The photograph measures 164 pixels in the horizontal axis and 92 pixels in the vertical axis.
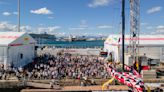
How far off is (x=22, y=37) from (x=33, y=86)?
1633 cm

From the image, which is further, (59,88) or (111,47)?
(111,47)

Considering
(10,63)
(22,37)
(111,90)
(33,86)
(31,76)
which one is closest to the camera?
(111,90)

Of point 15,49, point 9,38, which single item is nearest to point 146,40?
point 15,49

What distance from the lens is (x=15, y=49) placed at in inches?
1842

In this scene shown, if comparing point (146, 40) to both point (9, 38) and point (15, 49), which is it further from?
point (9, 38)

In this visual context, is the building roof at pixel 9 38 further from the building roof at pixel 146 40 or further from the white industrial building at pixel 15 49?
the building roof at pixel 146 40

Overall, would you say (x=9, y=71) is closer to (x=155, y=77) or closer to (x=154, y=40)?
(x=155, y=77)

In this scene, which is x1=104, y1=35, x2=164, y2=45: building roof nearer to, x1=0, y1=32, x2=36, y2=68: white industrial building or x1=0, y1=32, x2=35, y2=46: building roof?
x1=0, y1=32, x2=36, y2=68: white industrial building

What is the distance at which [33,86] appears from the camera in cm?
3666

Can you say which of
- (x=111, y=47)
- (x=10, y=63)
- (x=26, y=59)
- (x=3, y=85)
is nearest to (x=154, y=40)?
(x=111, y=47)

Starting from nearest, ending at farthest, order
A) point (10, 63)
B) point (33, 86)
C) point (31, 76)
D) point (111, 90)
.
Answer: point (111, 90) < point (33, 86) < point (31, 76) < point (10, 63)

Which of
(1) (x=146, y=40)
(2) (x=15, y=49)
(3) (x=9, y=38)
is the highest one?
(1) (x=146, y=40)

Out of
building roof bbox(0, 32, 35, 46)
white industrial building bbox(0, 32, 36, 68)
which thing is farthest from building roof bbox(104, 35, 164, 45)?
building roof bbox(0, 32, 35, 46)

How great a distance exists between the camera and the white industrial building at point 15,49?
144ft
